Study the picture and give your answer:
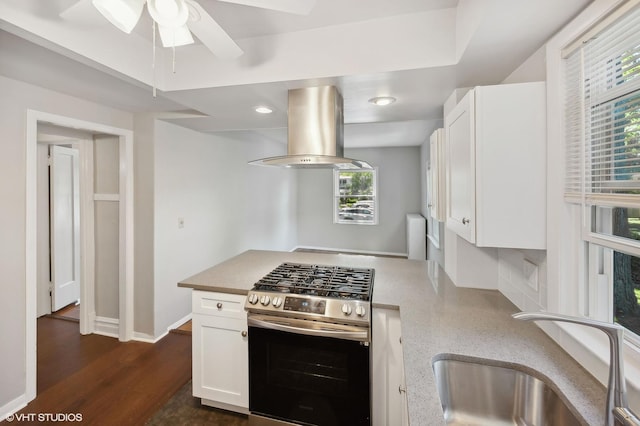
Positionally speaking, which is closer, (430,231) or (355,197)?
(430,231)

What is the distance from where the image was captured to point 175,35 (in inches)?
43.7

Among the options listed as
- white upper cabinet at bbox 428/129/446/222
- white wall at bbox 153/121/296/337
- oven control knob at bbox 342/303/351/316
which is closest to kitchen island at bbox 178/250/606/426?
oven control knob at bbox 342/303/351/316

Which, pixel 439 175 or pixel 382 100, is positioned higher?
pixel 382 100

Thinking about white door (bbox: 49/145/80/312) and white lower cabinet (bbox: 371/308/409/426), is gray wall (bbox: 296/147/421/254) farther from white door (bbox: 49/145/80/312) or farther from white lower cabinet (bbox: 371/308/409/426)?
white lower cabinet (bbox: 371/308/409/426)

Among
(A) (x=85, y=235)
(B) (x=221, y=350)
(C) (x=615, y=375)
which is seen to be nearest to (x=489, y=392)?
(C) (x=615, y=375)

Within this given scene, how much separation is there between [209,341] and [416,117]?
8.00 feet

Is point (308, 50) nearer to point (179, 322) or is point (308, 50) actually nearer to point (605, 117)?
point (605, 117)

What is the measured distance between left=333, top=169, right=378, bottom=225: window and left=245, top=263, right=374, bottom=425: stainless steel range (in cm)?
456

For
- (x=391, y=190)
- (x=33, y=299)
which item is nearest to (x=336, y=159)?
(x=33, y=299)

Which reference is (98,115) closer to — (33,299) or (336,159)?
(33,299)

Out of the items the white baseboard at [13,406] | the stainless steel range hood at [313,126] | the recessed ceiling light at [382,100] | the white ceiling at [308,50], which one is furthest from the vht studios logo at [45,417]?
the recessed ceiling light at [382,100]

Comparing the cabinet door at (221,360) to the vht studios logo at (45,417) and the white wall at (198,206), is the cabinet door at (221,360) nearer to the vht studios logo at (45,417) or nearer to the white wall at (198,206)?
the vht studios logo at (45,417)

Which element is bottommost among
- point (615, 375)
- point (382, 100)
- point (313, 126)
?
point (615, 375)

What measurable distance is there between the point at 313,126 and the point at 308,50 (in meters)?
0.43
